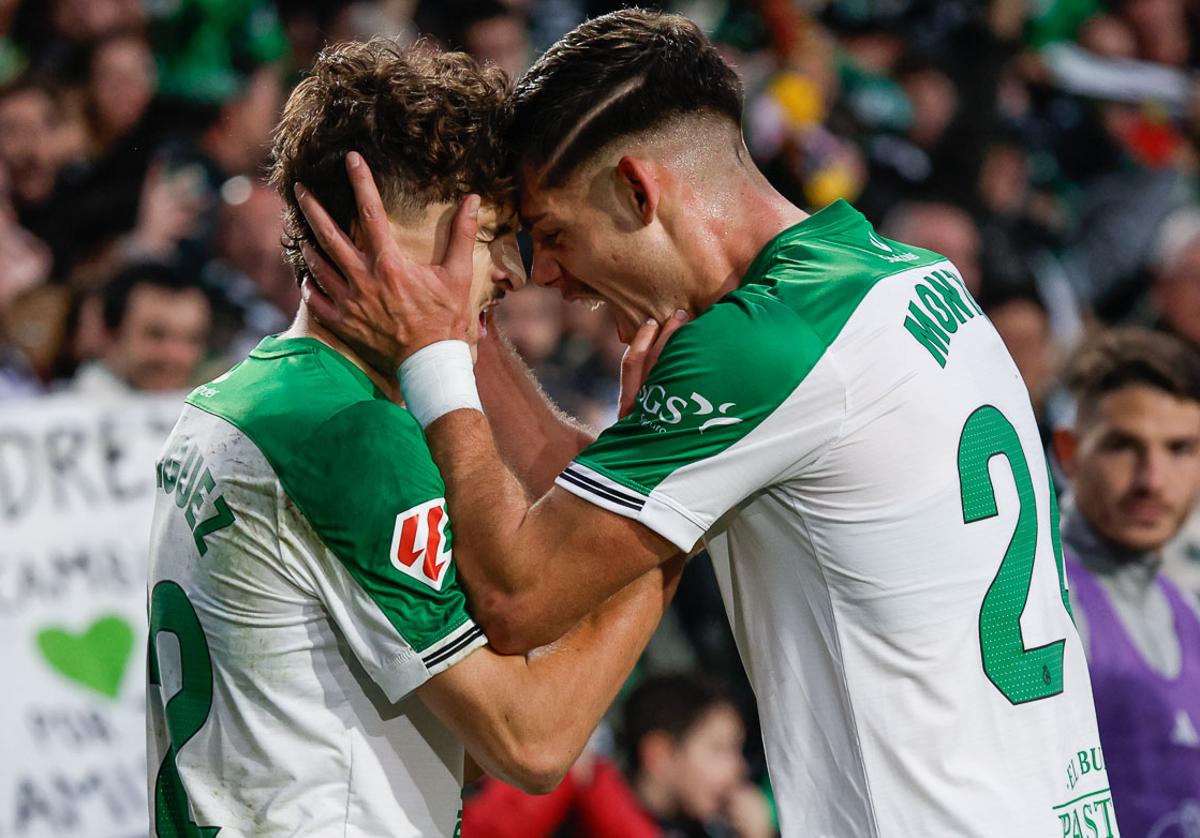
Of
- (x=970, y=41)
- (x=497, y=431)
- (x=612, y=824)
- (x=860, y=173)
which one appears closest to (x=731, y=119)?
(x=497, y=431)

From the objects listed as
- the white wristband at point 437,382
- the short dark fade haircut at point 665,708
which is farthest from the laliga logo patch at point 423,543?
the short dark fade haircut at point 665,708

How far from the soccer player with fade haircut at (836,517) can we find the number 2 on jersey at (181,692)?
484mm

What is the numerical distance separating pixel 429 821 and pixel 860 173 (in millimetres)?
7033

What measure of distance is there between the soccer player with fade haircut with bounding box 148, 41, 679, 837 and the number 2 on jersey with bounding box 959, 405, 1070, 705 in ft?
1.87

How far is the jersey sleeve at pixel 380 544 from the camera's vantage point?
2.33m

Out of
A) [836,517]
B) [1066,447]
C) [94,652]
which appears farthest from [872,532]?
[94,652]

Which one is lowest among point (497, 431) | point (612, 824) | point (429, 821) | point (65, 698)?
point (612, 824)

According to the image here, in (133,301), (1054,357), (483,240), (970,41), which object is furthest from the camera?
(970,41)

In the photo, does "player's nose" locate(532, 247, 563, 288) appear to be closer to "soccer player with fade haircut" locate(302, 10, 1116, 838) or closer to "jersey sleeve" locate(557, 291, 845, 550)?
"soccer player with fade haircut" locate(302, 10, 1116, 838)

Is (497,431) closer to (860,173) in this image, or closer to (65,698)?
(65,698)

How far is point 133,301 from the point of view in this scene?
5879mm

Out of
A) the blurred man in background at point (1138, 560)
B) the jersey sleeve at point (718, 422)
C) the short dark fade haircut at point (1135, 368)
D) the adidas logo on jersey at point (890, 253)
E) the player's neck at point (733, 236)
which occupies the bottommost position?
the blurred man in background at point (1138, 560)

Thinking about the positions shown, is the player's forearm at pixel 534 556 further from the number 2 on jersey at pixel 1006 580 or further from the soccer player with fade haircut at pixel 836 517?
the number 2 on jersey at pixel 1006 580

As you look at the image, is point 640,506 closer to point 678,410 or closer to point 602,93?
point 678,410
